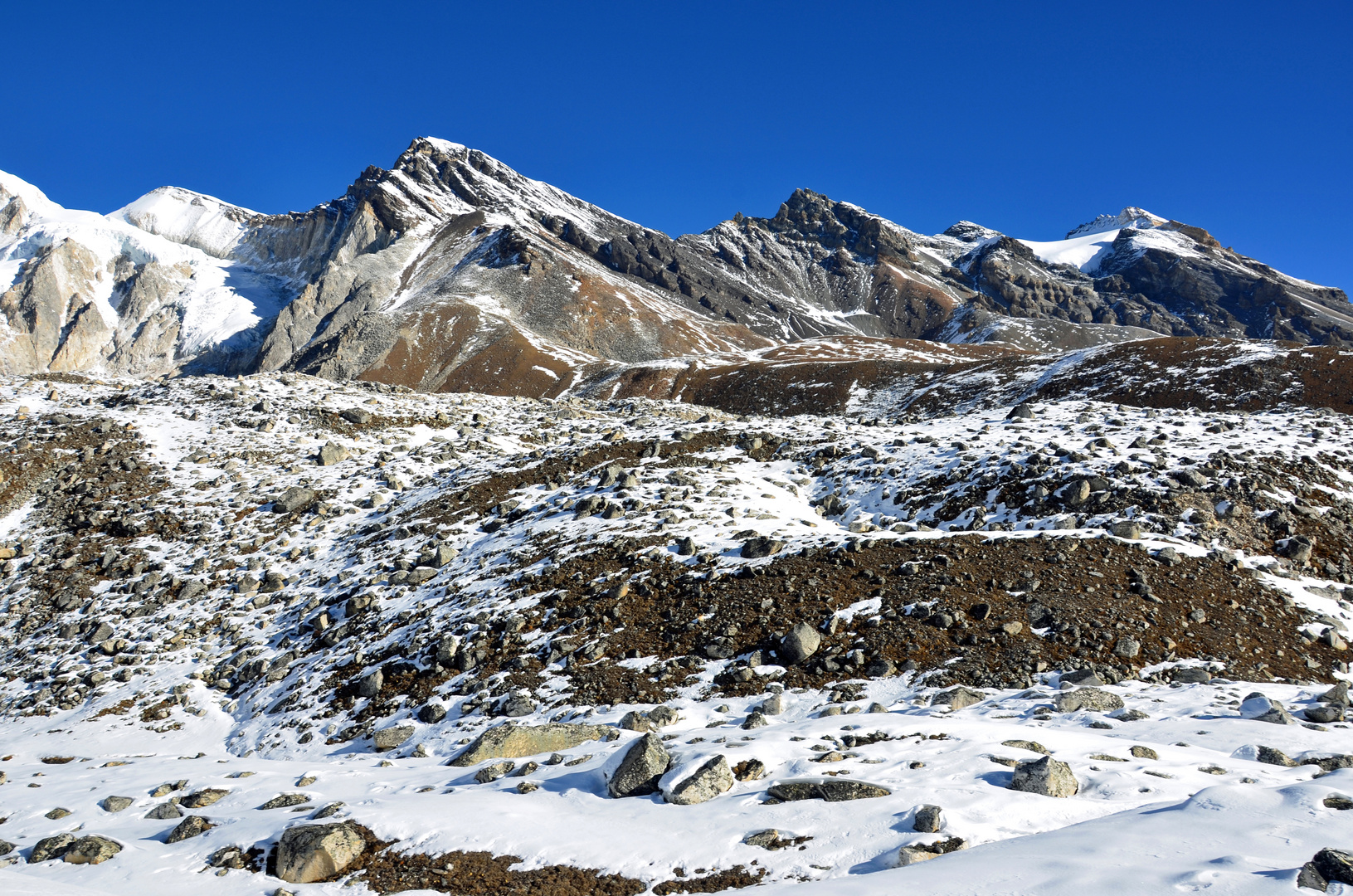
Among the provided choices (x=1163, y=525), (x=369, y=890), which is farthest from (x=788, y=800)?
(x=1163, y=525)

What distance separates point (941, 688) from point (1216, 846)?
6.29 metres

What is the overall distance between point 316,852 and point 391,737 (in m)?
5.13

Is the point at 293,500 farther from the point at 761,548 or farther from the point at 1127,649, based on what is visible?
the point at 1127,649

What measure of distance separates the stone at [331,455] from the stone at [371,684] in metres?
16.6

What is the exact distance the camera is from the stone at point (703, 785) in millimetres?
8367

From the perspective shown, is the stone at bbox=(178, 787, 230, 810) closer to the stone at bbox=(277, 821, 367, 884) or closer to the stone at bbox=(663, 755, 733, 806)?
the stone at bbox=(277, 821, 367, 884)

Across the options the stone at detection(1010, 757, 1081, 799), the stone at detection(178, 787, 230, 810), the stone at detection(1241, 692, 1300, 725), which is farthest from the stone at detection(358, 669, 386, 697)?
the stone at detection(1241, 692, 1300, 725)

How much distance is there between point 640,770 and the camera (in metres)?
9.02

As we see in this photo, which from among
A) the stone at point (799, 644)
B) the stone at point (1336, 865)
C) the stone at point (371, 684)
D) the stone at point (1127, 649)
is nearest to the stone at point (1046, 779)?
the stone at point (1336, 865)

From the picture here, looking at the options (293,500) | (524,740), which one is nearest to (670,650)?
(524,740)

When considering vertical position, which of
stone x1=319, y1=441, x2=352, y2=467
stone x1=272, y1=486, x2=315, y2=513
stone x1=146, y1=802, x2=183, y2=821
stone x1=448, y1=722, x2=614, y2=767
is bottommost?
stone x1=146, y1=802, x2=183, y2=821

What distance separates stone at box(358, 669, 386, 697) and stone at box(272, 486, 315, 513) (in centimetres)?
1244

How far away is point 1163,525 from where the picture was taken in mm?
16781

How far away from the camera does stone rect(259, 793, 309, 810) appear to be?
9492mm
